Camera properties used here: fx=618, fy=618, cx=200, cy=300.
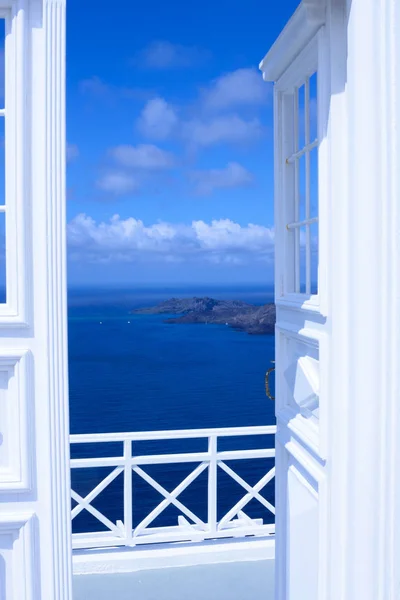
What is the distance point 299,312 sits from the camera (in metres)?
1.99

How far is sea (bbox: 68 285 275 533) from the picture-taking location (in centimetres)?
1741

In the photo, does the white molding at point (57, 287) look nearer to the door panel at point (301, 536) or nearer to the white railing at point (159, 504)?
the door panel at point (301, 536)

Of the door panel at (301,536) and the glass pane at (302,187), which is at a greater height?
the glass pane at (302,187)

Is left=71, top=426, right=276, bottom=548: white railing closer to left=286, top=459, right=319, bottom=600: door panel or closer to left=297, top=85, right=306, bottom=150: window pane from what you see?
left=286, top=459, right=319, bottom=600: door panel

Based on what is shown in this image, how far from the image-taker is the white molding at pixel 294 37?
1.63 metres

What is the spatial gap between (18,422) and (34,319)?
290 mm

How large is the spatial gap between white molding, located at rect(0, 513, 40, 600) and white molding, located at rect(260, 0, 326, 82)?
1.56 metres

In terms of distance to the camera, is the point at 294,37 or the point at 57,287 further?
the point at 294,37

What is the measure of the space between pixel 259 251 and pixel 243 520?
17.9m

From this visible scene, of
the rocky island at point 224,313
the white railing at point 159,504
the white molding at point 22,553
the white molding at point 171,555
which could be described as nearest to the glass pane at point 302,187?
the white molding at point 22,553

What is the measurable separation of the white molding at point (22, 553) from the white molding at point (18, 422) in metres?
0.08

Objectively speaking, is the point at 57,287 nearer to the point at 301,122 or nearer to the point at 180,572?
the point at 301,122

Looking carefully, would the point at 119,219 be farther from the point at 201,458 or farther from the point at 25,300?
the point at 25,300

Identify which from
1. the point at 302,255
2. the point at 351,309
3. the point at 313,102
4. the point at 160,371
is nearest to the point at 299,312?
the point at 302,255
